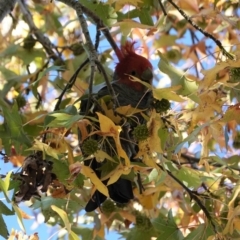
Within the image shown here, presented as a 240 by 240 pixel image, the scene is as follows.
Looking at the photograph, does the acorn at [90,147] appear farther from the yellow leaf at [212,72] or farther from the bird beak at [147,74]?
the bird beak at [147,74]

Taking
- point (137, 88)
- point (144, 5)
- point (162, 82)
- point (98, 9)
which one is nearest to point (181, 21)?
point (162, 82)

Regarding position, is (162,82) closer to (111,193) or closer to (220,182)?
(220,182)

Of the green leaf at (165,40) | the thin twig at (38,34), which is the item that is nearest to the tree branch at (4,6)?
the thin twig at (38,34)

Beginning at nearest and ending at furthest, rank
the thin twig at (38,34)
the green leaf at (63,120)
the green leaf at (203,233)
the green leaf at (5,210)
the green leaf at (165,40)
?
the green leaf at (63,120)
the green leaf at (5,210)
the green leaf at (203,233)
the thin twig at (38,34)
the green leaf at (165,40)

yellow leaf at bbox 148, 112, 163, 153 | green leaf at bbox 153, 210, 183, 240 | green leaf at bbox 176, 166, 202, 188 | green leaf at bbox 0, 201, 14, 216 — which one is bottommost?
green leaf at bbox 153, 210, 183, 240

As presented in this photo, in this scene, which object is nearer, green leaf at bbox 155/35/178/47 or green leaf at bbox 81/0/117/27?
green leaf at bbox 81/0/117/27

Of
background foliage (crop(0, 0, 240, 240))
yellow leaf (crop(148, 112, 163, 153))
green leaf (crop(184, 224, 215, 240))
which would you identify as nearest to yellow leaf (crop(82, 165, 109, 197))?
background foliage (crop(0, 0, 240, 240))

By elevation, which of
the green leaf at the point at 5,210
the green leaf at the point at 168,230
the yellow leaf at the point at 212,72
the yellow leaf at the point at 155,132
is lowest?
the green leaf at the point at 168,230

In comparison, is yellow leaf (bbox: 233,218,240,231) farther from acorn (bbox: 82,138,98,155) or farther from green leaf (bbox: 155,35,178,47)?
green leaf (bbox: 155,35,178,47)

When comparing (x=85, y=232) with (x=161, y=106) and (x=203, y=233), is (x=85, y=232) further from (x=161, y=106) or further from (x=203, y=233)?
(x=161, y=106)

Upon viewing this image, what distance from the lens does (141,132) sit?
50.1 inches

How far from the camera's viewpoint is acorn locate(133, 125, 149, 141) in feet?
4.14

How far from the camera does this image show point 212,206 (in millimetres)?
1543

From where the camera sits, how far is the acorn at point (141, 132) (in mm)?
1262
